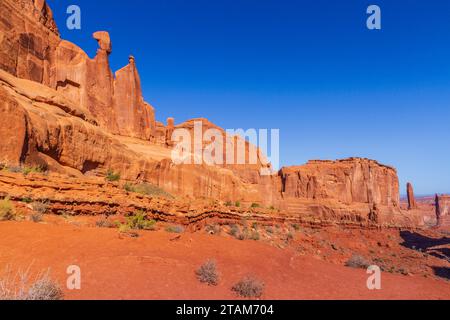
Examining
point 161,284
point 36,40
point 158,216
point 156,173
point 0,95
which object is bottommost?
point 161,284

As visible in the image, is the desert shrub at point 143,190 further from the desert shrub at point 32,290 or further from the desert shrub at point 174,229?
the desert shrub at point 32,290

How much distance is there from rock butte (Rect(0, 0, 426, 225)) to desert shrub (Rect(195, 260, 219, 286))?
8.93m

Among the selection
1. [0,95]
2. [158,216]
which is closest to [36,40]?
[0,95]

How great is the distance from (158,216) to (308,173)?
5709cm

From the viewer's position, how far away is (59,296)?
393 cm

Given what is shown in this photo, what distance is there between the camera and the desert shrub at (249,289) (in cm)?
552

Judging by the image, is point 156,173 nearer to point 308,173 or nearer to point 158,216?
point 158,216

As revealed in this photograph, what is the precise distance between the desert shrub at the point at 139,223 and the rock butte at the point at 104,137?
5.37 meters

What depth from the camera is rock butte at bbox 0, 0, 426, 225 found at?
46.1 feet

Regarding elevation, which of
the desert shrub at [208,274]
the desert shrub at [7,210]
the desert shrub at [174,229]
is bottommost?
the desert shrub at [208,274]

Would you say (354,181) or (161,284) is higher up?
(354,181)

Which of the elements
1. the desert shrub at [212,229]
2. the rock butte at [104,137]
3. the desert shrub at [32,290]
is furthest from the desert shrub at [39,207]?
the desert shrub at [212,229]

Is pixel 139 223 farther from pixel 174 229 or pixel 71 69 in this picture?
pixel 71 69
